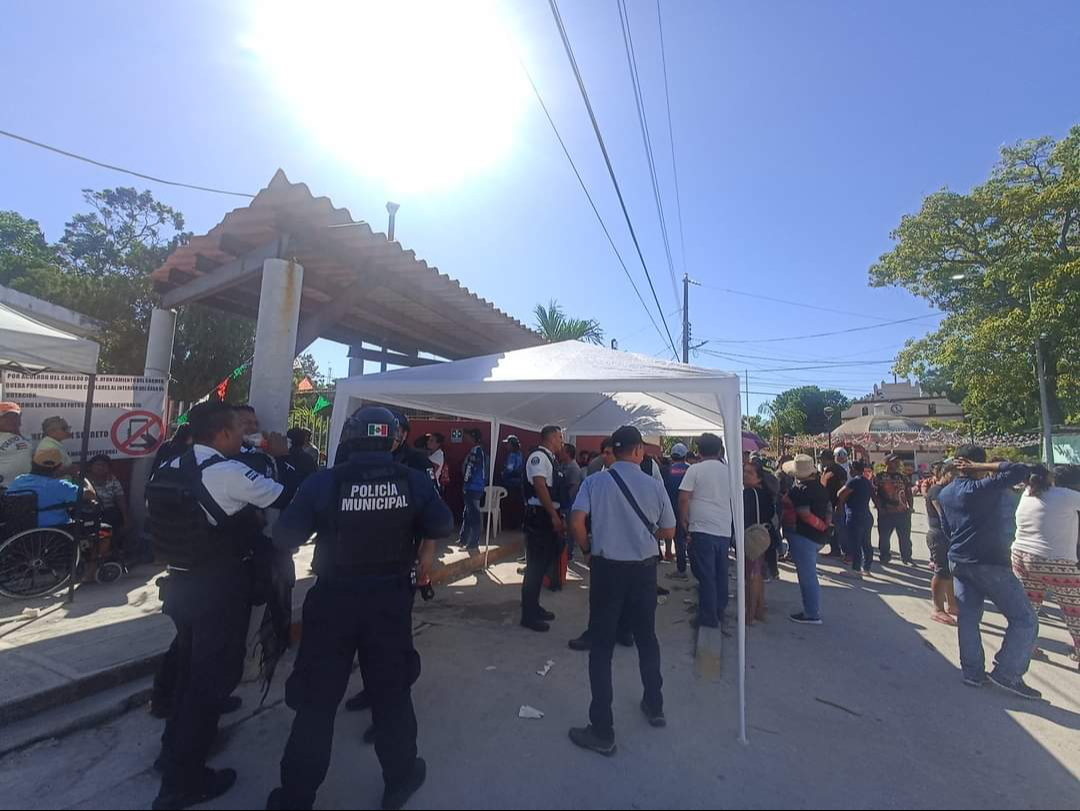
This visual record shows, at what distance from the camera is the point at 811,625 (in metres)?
5.24

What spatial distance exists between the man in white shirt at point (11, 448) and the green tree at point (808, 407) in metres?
60.0

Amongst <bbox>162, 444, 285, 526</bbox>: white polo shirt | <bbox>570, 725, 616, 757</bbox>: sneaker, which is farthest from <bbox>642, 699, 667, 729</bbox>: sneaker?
<bbox>162, 444, 285, 526</bbox>: white polo shirt

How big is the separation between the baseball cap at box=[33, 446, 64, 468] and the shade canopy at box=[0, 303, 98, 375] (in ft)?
2.80

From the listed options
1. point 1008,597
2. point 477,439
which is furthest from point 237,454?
point 477,439

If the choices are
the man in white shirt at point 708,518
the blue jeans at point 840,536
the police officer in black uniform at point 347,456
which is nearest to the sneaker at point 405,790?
the police officer in black uniform at point 347,456

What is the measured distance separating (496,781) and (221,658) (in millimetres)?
1496

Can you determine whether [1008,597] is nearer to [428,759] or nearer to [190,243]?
[428,759]

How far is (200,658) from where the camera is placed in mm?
2467

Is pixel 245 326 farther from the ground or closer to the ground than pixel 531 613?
farther from the ground

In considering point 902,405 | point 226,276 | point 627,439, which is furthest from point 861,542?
point 902,405

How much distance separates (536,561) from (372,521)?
2870 mm

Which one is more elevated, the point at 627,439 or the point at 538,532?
the point at 627,439

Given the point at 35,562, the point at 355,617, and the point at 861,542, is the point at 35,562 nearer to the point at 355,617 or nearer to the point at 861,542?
the point at 355,617

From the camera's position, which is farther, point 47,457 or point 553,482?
point 553,482
